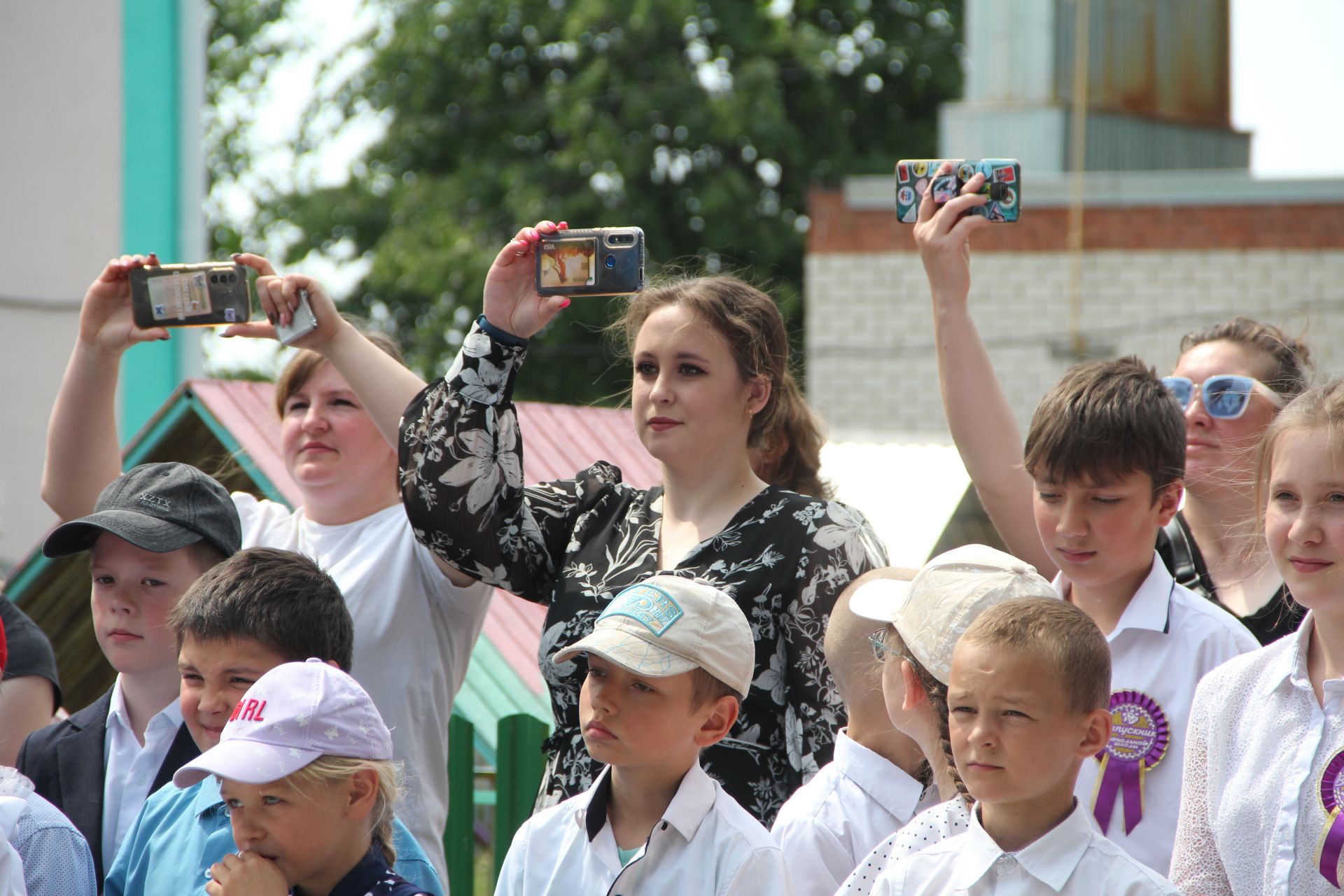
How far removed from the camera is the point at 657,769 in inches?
101

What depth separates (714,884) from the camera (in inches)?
97.8

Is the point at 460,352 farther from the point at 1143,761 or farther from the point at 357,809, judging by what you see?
the point at 1143,761

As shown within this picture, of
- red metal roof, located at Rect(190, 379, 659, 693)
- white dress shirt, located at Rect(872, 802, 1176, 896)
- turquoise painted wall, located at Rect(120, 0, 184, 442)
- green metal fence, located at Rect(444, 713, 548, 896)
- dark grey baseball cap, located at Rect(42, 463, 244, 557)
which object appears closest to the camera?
white dress shirt, located at Rect(872, 802, 1176, 896)

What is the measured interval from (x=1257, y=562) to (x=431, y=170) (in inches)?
693

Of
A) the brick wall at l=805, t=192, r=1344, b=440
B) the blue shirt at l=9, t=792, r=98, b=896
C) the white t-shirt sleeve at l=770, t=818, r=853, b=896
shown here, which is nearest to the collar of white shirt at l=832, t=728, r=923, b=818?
the white t-shirt sleeve at l=770, t=818, r=853, b=896

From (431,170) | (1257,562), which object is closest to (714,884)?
(1257,562)

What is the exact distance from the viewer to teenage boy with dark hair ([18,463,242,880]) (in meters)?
3.09

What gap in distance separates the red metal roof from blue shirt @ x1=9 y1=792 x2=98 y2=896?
4.75ft

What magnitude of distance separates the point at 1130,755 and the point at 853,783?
0.50 meters

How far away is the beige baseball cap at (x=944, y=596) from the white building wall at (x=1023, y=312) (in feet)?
34.0

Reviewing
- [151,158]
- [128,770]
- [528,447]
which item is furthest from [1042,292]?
[128,770]

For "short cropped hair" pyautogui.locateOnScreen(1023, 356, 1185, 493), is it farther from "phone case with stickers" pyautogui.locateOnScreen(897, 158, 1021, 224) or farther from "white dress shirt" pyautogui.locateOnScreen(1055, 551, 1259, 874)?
"phone case with stickers" pyautogui.locateOnScreen(897, 158, 1021, 224)

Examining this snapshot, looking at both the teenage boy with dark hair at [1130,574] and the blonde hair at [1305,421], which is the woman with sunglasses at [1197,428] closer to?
the teenage boy with dark hair at [1130,574]

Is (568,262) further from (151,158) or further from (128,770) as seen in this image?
(151,158)
